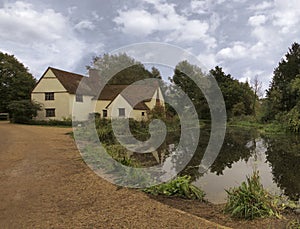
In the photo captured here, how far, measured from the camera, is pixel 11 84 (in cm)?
3275

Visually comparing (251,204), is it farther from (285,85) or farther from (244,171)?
(285,85)

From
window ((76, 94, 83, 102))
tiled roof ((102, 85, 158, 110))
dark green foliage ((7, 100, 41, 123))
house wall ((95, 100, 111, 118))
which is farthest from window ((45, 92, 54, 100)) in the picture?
tiled roof ((102, 85, 158, 110))

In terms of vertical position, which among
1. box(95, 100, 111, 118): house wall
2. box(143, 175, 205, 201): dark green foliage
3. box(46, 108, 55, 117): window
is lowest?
box(143, 175, 205, 201): dark green foliage

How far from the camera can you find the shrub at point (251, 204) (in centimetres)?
418

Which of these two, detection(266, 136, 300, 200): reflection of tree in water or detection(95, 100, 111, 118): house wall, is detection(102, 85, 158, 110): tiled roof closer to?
detection(95, 100, 111, 118): house wall

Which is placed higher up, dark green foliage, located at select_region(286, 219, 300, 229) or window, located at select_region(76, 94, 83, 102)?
window, located at select_region(76, 94, 83, 102)

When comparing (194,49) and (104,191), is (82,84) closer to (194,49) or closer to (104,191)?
(194,49)

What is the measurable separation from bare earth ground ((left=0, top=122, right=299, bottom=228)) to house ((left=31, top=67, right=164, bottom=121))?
785 inches

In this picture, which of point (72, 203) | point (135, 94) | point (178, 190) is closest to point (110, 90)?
point (135, 94)

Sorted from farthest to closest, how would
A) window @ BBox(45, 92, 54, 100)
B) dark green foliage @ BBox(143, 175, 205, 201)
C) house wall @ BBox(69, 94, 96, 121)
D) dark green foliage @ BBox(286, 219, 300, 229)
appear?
window @ BBox(45, 92, 54, 100) → house wall @ BBox(69, 94, 96, 121) → dark green foliage @ BBox(143, 175, 205, 201) → dark green foliage @ BBox(286, 219, 300, 229)

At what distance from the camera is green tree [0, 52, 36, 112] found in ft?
105

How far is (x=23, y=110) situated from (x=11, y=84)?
9.72 metres

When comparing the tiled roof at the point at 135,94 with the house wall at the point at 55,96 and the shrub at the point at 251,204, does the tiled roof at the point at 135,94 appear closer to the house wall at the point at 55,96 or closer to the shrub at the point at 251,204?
the house wall at the point at 55,96

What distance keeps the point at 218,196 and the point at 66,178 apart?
3.75 metres
